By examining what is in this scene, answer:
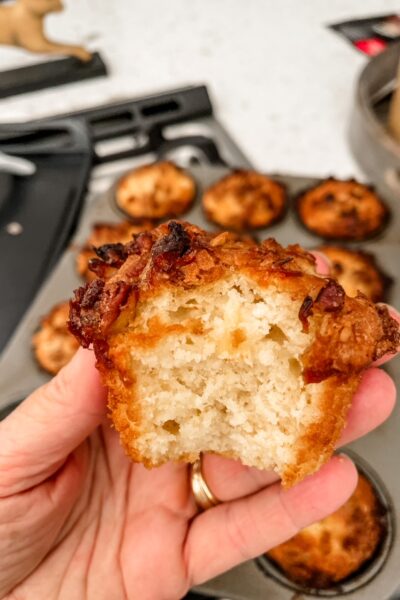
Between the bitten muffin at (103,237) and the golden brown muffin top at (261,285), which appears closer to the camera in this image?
the golden brown muffin top at (261,285)

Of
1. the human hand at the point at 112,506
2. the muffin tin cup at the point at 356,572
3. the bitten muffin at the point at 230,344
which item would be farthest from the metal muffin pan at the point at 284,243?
the bitten muffin at the point at 230,344

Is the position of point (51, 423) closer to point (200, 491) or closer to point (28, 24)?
point (200, 491)

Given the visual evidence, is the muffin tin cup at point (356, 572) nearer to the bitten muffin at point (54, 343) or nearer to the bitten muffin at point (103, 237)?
the bitten muffin at point (54, 343)

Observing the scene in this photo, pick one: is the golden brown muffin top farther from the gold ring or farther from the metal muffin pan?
the metal muffin pan

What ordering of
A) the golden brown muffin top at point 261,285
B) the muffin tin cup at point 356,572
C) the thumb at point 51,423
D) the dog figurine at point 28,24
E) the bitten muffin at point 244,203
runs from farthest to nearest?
the dog figurine at point 28,24 < the bitten muffin at point 244,203 < the muffin tin cup at point 356,572 < the thumb at point 51,423 < the golden brown muffin top at point 261,285

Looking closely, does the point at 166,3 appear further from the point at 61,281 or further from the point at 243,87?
the point at 61,281

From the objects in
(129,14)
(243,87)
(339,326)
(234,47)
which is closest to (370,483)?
(339,326)

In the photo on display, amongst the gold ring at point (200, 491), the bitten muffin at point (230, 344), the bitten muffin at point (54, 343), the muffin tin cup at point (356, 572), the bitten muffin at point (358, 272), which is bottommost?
the muffin tin cup at point (356, 572)
